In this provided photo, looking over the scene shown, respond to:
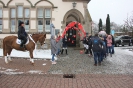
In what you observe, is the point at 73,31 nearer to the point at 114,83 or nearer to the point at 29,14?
the point at 29,14

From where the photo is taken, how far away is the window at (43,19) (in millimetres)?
20891

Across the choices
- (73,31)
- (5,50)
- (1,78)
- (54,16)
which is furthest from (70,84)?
(73,31)

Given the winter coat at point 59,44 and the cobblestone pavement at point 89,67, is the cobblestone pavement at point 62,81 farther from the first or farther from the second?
the winter coat at point 59,44

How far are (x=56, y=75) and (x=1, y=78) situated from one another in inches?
94.6

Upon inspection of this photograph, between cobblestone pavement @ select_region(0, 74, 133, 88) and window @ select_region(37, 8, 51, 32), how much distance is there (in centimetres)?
1230

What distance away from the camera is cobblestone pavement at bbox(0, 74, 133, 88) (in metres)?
7.67

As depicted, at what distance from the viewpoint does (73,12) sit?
21.3 m

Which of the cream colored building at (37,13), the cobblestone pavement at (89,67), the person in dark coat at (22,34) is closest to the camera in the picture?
the cobblestone pavement at (89,67)

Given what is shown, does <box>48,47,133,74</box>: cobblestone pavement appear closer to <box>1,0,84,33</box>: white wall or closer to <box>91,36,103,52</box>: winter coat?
<box>91,36,103,52</box>: winter coat

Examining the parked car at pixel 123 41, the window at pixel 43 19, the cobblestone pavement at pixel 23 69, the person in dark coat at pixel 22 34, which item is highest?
the window at pixel 43 19

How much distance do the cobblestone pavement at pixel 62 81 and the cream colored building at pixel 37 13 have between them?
12277 mm

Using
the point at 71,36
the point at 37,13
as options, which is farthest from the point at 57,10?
the point at 71,36

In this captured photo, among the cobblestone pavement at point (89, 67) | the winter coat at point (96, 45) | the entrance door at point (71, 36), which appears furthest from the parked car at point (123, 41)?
the winter coat at point (96, 45)

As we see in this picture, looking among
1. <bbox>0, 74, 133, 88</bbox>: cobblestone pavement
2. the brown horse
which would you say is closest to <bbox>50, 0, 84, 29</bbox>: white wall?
the brown horse
